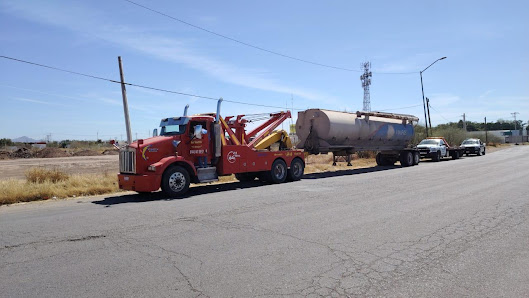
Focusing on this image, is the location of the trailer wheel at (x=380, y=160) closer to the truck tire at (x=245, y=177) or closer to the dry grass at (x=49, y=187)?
the truck tire at (x=245, y=177)

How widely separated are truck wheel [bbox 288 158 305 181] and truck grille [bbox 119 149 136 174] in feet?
22.6

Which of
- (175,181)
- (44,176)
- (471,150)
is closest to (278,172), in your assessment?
(175,181)

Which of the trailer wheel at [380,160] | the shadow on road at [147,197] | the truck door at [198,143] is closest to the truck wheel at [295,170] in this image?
the shadow on road at [147,197]

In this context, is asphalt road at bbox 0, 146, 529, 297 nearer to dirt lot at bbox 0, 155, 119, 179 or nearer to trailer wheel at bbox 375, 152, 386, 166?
dirt lot at bbox 0, 155, 119, 179

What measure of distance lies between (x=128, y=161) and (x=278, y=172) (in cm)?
622

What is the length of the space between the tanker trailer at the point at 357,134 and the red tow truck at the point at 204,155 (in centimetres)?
306

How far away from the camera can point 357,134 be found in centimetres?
2142

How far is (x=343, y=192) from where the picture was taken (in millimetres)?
11578

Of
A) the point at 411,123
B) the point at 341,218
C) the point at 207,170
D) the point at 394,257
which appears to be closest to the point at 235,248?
the point at 394,257

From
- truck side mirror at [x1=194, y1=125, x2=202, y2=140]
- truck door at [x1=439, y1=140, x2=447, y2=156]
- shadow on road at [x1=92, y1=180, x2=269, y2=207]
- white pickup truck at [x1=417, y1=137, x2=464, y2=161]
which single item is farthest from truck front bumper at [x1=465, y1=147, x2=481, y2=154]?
truck side mirror at [x1=194, y1=125, x2=202, y2=140]

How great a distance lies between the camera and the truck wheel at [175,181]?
11.7 m

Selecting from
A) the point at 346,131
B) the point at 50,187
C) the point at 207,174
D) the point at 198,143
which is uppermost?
the point at 346,131

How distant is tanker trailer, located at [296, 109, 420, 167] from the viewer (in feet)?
64.8

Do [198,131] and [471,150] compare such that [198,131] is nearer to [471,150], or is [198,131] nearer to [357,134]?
[357,134]
